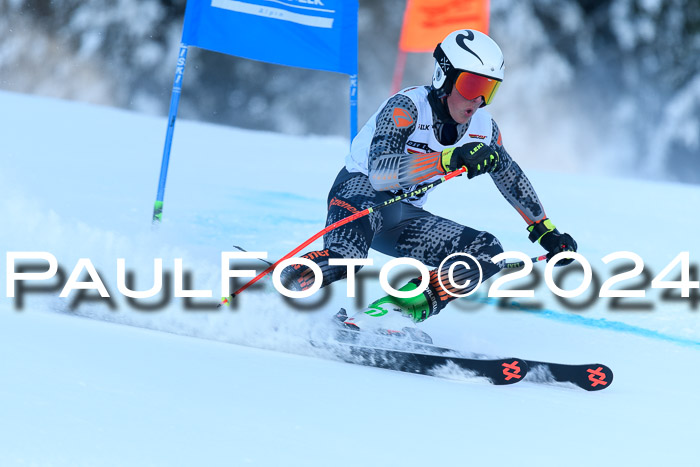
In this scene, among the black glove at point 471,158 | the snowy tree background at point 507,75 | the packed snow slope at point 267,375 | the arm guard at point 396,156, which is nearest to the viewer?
the packed snow slope at point 267,375

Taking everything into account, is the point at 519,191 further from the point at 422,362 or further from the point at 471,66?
the point at 422,362

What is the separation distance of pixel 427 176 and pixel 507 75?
1567 cm

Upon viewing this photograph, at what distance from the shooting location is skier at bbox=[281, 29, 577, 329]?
2811mm

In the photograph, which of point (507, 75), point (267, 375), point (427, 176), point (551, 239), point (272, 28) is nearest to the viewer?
point (267, 375)

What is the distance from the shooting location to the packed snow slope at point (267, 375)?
1727 millimetres

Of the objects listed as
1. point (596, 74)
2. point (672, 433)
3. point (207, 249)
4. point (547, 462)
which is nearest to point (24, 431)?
point (547, 462)

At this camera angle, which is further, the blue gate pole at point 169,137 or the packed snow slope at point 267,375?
the blue gate pole at point 169,137

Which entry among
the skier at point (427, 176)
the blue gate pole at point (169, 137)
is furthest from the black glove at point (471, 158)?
the blue gate pole at point (169, 137)

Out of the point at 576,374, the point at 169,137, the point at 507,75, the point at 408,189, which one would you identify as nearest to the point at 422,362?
the point at 576,374

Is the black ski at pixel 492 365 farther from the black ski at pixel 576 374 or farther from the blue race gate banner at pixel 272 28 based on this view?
the blue race gate banner at pixel 272 28

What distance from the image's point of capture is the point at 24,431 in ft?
5.34

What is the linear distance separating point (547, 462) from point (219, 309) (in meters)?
1.36

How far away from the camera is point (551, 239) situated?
313 centimetres

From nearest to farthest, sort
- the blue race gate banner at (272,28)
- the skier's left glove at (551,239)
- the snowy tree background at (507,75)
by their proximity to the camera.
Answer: the skier's left glove at (551,239), the blue race gate banner at (272,28), the snowy tree background at (507,75)
